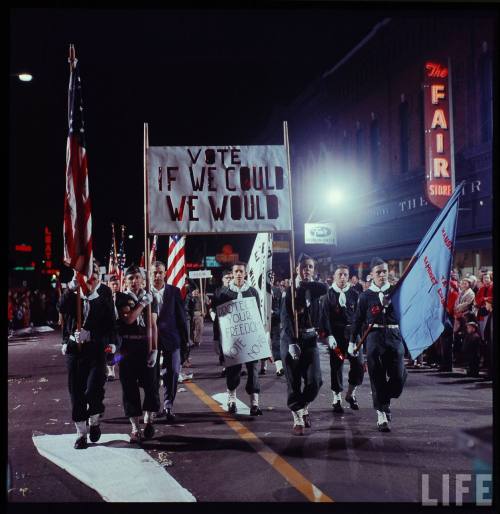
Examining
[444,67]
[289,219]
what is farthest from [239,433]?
[444,67]

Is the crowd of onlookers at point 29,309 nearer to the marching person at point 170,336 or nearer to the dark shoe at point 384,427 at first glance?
the marching person at point 170,336

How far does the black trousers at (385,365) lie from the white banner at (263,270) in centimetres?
317

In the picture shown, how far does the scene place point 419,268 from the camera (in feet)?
25.8

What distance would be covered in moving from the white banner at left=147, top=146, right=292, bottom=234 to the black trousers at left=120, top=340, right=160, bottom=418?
4.77ft

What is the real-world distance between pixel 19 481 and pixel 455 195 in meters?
5.22

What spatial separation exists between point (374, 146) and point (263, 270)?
18.1 meters

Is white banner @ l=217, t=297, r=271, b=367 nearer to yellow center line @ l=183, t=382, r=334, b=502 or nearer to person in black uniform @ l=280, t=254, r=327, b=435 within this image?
person in black uniform @ l=280, t=254, r=327, b=435

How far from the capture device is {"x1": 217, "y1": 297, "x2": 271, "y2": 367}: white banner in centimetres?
927

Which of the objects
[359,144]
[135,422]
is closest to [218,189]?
[135,422]

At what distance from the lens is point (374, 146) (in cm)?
2841

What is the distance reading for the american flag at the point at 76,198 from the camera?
786 centimetres

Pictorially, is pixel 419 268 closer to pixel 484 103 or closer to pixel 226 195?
pixel 226 195

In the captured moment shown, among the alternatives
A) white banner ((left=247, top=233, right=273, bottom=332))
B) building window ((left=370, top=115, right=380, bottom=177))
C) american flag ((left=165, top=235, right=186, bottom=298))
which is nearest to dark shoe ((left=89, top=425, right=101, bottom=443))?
white banner ((left=247, top=233, right=273, bottom=332))

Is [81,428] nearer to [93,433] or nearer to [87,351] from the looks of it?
[93,433]
